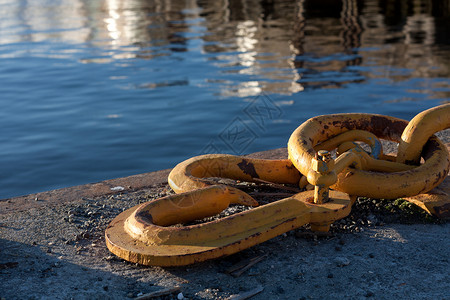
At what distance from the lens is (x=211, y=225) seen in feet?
8.28

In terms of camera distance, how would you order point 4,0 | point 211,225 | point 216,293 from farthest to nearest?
point 4,0 → point 211,225 → point 216,293

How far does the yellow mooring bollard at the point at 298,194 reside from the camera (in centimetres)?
251

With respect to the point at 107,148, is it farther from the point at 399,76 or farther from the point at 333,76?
the point at 399,76

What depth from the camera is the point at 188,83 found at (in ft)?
27.2

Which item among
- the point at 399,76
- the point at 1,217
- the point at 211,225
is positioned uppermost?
the point at 211,225

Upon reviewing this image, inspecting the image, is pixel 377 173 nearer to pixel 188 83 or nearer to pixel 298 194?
pixel 298 194

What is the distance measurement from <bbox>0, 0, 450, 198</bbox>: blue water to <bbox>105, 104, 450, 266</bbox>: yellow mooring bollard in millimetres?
2425

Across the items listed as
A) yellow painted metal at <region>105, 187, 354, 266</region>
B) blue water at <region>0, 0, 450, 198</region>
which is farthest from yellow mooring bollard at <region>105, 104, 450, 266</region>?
blue water at <region>0, 0, 450, 198</region>

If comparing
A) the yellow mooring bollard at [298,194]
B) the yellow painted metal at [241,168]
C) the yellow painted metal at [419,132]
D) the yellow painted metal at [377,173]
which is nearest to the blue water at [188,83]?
the yellow painted metal at [241,168]

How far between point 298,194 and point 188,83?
558 centimetres

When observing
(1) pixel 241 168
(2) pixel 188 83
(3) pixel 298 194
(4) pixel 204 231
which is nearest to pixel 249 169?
(1) pixel 241 168

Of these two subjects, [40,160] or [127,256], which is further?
[40,160]

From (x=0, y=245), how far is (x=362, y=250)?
174cm

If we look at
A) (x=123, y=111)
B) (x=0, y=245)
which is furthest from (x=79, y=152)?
(x=0, y=245)
